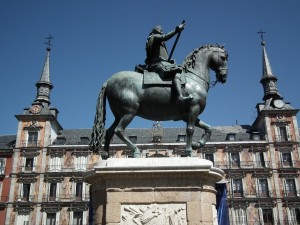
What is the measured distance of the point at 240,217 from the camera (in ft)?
133

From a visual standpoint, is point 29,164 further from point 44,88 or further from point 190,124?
point 190,124

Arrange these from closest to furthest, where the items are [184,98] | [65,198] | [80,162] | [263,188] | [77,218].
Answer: [184,98] < [77,218] < [263,188] < [65,198] < [80,162]

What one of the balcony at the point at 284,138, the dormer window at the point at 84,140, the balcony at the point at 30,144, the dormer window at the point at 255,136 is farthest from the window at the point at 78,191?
the balcony at the point at 284,138

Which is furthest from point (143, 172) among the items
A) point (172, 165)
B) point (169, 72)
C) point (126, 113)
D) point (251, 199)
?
point (251, 199)

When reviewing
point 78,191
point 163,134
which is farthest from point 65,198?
point 163,134

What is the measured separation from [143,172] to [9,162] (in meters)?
42.4

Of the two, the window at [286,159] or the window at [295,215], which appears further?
the window at [286,159]

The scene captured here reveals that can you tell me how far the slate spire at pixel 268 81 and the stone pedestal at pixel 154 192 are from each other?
150 feet

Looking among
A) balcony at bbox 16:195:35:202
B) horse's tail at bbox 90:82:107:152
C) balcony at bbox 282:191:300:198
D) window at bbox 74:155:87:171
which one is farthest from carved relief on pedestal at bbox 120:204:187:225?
balcony at bbox 16:195:35:202

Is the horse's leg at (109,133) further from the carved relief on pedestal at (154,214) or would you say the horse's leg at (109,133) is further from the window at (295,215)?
the window at (295,215)

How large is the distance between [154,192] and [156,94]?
1.72 metres

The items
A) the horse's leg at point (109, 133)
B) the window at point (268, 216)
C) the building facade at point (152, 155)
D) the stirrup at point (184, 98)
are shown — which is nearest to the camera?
the stirrup at point (184, 98)

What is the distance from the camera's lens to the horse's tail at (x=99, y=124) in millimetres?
6352

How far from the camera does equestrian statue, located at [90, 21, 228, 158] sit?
6324 mm
